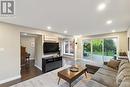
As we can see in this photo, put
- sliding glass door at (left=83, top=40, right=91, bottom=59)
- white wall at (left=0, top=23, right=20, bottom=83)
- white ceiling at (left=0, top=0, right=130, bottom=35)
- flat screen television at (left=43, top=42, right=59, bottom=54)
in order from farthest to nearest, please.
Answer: sliding glass door at (left=83, top=40, right=91, bottom=59) → flat screen television at (left=43, top=42, right=59, bottom=54) → white wall at (left=0, top=23, right=20, bottom=83) → white ceiling at (left=0, top=0, right=130, bottom=35)

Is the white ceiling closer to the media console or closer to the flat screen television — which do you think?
the flat screen television

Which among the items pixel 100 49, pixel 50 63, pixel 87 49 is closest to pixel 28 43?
pixel 50 63

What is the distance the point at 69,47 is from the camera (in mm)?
10641

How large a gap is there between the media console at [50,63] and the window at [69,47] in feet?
13.3

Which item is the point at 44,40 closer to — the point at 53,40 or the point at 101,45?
the point at 53,40

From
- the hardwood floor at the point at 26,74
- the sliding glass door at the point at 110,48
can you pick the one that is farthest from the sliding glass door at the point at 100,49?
the hardwood floor at the point at 26,74

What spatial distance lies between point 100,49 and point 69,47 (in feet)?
11.7

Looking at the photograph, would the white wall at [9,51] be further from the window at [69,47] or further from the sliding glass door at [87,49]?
the window at [69,47]

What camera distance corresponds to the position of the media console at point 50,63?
551 cm

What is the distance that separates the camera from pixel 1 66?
153 inches

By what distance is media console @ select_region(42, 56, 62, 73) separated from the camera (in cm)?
551

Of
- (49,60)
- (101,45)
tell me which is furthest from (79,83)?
(101,45)

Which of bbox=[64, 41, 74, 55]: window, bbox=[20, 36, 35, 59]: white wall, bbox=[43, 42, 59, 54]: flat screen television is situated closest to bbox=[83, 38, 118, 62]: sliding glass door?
bbox=[64, 41, 74, 55]: window

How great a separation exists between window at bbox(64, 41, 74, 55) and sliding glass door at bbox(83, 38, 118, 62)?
4.79ft
